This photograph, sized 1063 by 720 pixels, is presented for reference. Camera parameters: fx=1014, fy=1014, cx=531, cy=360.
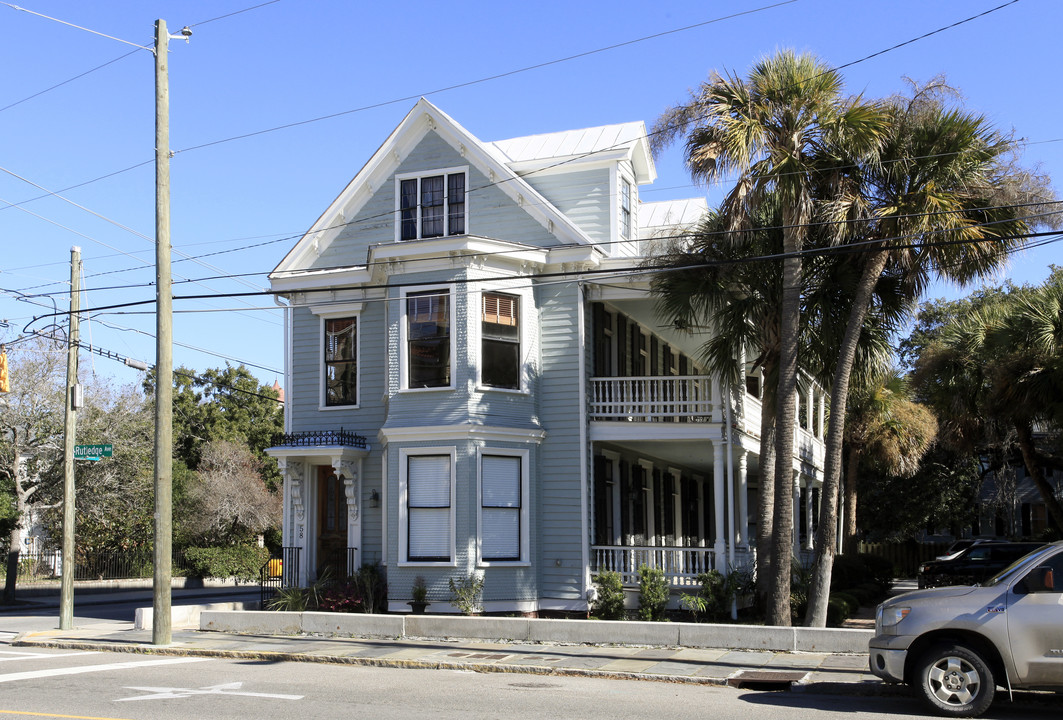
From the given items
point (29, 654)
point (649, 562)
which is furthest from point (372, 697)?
point (649, 562)

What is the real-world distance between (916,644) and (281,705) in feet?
21.1

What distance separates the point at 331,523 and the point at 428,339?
5.21 metres

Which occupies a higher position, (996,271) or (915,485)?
(996,271)

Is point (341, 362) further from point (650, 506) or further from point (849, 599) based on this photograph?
point (849, 599)

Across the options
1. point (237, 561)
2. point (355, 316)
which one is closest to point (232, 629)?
point (355, 316)

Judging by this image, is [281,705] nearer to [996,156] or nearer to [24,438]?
[996,156]

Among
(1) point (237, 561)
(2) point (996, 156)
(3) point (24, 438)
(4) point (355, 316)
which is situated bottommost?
(1) point (237, 561)

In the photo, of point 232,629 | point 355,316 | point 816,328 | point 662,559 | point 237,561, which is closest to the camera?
point 232,629

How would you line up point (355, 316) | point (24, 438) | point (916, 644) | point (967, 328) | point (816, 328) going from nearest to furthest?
point (916, 644), point (816, 328), point (355, 316), point (967, 328), point (24, 438)

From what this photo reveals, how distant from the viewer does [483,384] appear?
20.0m

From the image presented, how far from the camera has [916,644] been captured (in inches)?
398

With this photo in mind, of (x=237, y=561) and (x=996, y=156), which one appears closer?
(x=996, y=156)

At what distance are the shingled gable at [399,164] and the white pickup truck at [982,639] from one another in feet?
38.7

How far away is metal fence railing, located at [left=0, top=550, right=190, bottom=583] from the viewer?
34.4 meters
